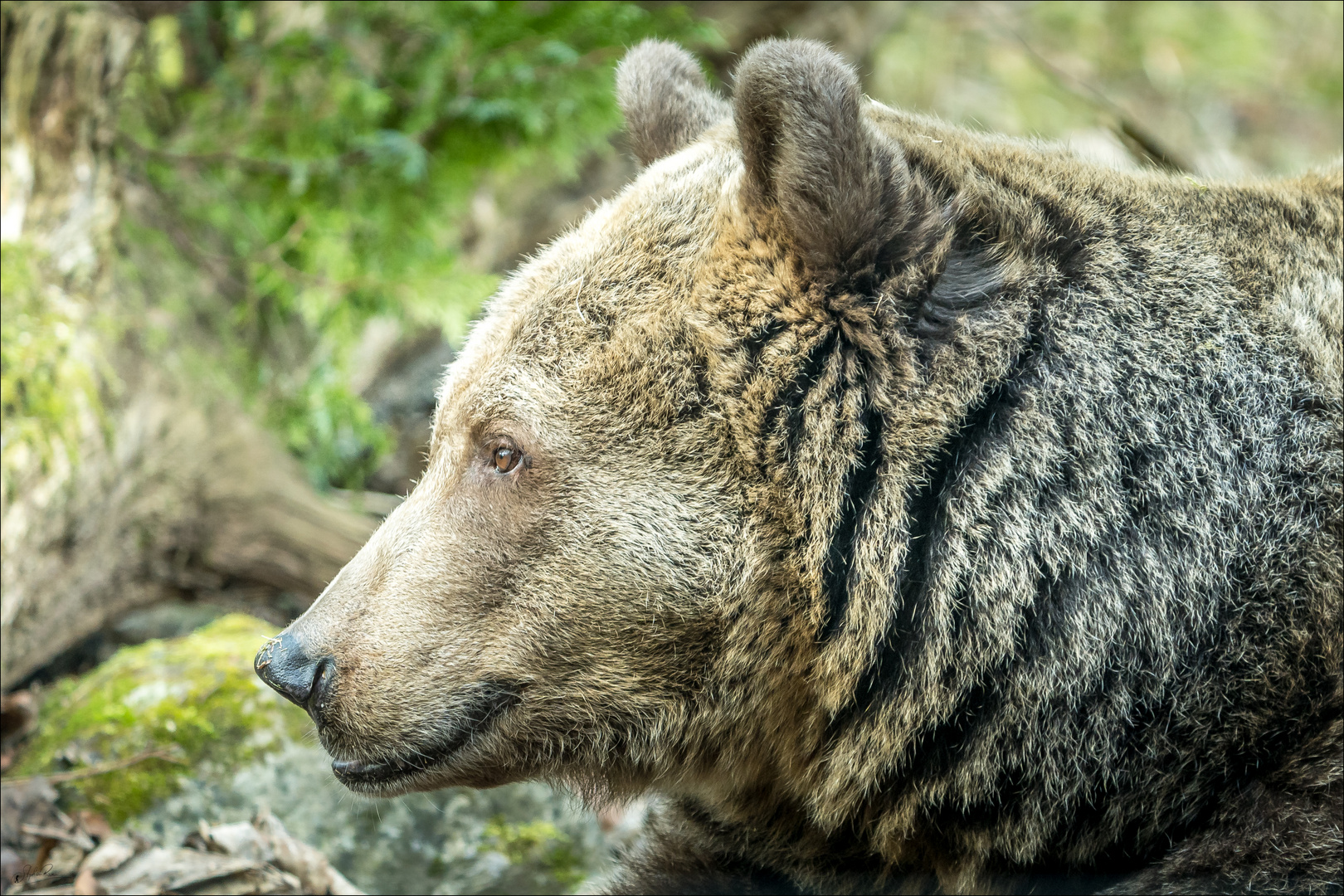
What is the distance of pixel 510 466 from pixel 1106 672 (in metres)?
1.81

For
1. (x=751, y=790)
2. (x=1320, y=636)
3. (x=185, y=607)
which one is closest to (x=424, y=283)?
(x=185, y=607)

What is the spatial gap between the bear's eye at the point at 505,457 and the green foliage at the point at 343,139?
10.2 ft

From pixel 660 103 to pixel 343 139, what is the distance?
138 inches

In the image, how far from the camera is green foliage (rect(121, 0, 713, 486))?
6.69 metres

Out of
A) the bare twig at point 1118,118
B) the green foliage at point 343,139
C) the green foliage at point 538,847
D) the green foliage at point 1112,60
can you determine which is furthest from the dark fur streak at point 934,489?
the green foliage at point 1112,60

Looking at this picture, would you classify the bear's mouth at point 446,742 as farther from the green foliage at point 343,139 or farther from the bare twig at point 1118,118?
the green foliage at point 343,139

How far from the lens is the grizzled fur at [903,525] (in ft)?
10.3

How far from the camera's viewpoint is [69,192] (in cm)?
563

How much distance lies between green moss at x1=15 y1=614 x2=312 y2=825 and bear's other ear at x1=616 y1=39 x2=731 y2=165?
2667mm

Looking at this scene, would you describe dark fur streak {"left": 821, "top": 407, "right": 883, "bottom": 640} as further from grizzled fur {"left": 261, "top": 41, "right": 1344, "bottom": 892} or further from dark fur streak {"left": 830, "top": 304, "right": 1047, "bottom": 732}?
dark fur streak {"left": 830, "top": 304, "right": 1047, "bottom": 732}

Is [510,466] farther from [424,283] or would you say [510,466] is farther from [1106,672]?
[424,283]

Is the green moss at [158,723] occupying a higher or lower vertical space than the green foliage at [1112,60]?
lower

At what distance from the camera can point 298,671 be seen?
3.45 meters

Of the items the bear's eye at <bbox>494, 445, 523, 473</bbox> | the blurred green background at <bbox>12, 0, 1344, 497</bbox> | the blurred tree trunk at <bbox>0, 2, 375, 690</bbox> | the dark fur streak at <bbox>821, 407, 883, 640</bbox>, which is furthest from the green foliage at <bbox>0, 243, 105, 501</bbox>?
the dark fur streak at <bbox>821, 407, 883, 640</bbox>
